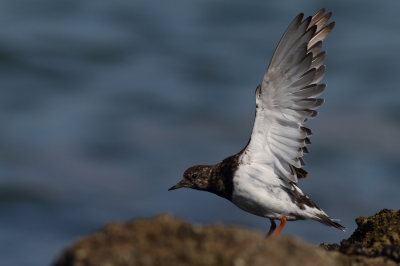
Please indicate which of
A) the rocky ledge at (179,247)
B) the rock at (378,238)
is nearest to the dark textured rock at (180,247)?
the rocky ledge at (179,247)

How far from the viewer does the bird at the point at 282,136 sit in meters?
8.92

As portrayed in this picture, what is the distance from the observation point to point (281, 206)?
9.45 meters

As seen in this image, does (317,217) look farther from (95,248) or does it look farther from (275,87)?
(95,248)

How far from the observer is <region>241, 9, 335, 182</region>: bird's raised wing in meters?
8.89

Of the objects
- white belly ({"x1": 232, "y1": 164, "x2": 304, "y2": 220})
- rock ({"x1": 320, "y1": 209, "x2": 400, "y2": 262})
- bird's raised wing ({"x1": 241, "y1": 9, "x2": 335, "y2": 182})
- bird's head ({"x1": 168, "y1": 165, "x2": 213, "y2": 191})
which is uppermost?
bird's raised wing ({"x1": 241, "y1": 9, "x2": 335, "y2": 182})

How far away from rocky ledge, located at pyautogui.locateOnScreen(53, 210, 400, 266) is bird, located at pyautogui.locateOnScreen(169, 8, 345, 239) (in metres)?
4.28

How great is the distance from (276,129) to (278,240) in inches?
177

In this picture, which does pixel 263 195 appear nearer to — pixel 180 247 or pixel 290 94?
pixel 290 94

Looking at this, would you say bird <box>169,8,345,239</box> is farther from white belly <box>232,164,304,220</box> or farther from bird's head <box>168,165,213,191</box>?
bird's head <box>168,165,213,191</box>

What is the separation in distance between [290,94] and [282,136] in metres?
0.75

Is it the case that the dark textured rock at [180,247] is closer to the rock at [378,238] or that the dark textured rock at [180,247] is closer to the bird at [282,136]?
the rock at [378,238]

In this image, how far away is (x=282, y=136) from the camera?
30.3ft

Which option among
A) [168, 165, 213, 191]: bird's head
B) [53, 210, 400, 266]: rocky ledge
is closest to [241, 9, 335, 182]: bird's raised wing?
[168, 165, 213, 191]: bird's head

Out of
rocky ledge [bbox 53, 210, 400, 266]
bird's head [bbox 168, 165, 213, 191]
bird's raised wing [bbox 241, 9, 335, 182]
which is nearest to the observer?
rocky ledge [bbox 53, 210, 400, 266]
